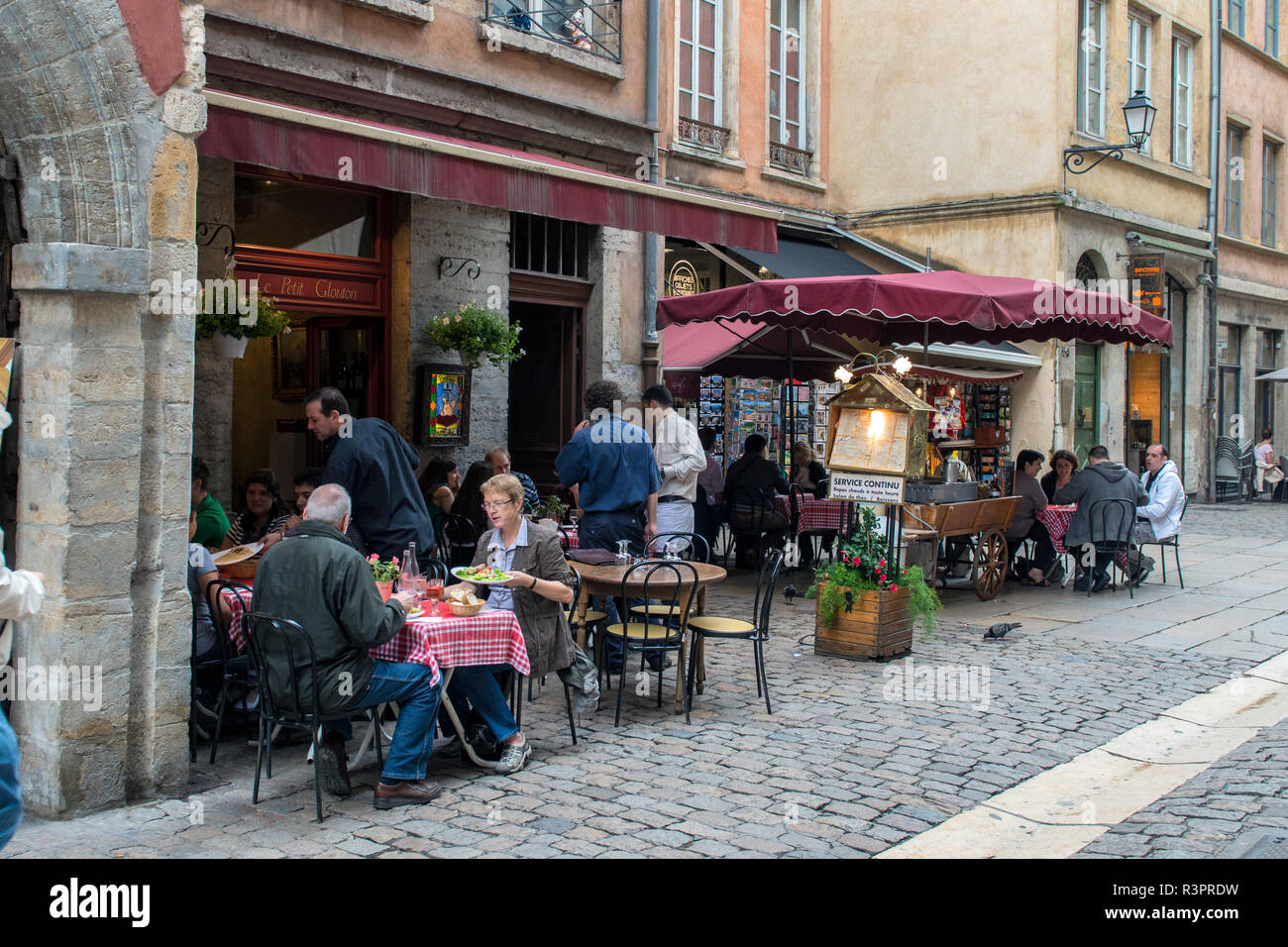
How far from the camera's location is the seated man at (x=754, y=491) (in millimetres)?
10625

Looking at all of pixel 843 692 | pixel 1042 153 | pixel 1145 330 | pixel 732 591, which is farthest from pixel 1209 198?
pixel 843 692

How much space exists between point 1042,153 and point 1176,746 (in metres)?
11.6

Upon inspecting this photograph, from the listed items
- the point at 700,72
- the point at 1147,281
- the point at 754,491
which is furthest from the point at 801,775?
the point at 1147,281

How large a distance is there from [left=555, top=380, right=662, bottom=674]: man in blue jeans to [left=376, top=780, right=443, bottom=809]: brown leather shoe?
7.56ft

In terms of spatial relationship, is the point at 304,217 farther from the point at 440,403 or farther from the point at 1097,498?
the point at 1097,498

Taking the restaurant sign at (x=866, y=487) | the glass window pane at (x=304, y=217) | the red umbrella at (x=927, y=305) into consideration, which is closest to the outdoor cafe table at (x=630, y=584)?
the restaurant sign at (x=866, y=487)

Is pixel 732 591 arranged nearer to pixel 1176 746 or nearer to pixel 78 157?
pixel 1176 746

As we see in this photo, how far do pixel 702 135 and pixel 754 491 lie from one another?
Result: 4.71 metres

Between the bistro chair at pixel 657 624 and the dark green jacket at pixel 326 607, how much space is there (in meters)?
1.61

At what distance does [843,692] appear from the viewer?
6.79m

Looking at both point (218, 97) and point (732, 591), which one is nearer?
point (218, 97)

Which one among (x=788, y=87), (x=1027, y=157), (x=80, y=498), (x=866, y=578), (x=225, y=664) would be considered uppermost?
(x=788, y=87)

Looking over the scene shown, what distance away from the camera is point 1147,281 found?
56.6ft
